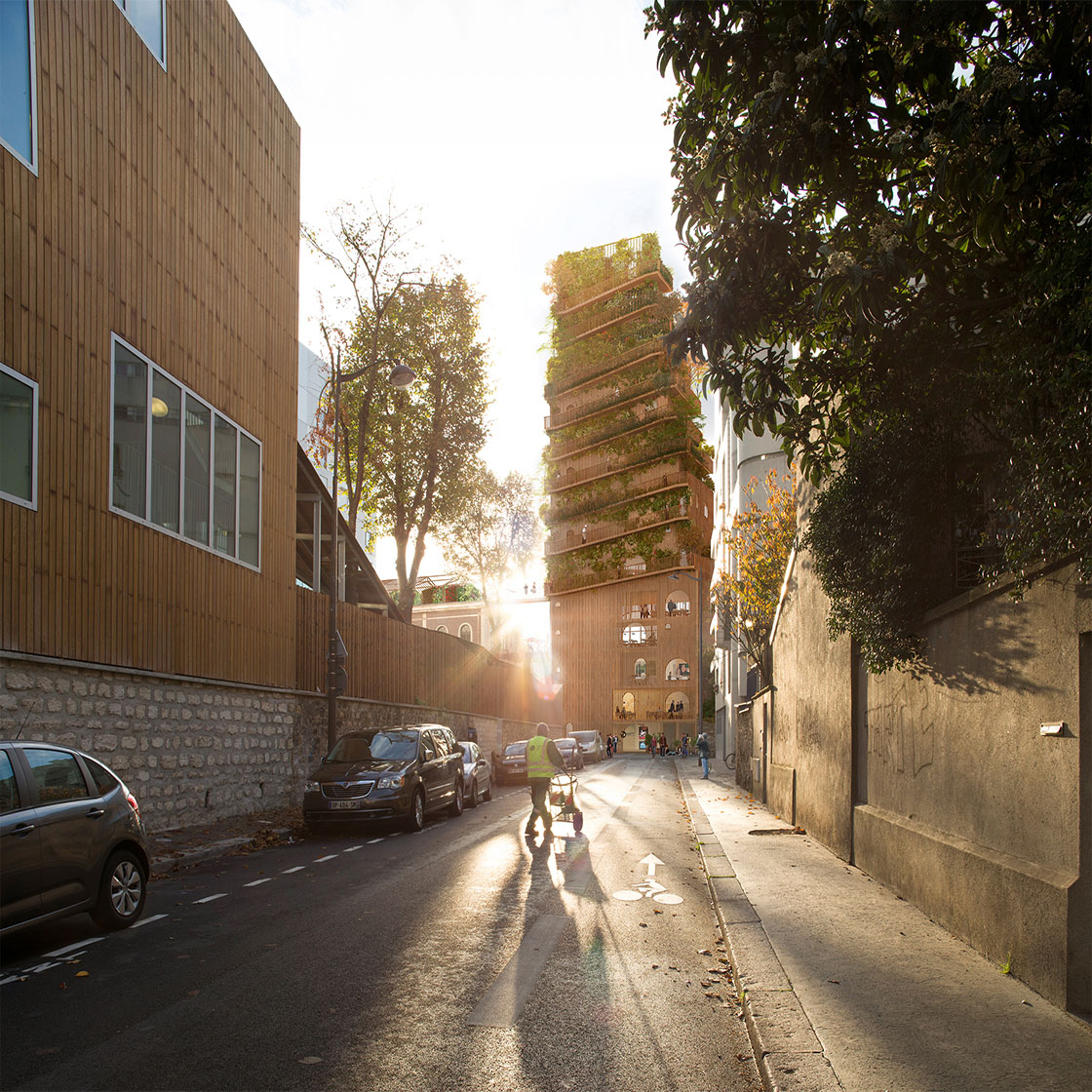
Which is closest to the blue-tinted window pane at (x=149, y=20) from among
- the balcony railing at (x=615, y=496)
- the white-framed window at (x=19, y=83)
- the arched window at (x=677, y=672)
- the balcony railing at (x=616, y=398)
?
the white-framed window at (x=19, y=83)

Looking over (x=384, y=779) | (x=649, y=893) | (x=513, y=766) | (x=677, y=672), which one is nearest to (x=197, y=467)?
(x=384, y=779)

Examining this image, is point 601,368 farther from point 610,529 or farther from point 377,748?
point 377,748

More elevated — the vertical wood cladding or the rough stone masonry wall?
the vertical wood cladding

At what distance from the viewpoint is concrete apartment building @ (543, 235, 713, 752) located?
6444cm

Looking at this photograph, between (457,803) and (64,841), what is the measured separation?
11.9 m

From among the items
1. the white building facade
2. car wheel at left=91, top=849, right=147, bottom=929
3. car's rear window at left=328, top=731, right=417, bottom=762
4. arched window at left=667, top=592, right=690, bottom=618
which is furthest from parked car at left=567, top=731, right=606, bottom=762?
car wheel at left=91, top=849, right=147, bottom=929

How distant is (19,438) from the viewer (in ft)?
37.2

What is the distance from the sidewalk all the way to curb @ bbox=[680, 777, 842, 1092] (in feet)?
0.03

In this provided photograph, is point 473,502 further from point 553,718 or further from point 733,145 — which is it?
point 733,145

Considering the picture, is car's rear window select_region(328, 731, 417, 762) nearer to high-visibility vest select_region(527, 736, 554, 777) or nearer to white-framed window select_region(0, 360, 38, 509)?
high-visibility vest select_region(527, 736, 554, 777)

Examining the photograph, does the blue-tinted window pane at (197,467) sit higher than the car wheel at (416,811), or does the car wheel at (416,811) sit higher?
the blue-tinted window pane at (197,467)

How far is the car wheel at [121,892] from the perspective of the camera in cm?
785

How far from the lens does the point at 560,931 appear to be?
7996 millimetres

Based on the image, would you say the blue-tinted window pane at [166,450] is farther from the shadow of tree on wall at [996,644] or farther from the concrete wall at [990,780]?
the shadow of tree on wall at [996,644]
